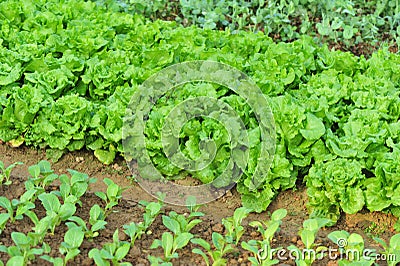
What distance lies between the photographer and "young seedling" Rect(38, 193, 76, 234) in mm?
4395

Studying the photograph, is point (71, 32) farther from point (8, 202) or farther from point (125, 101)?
point (8, 202)

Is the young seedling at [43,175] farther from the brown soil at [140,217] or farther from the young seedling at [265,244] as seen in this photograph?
the young seedling at [265,244]

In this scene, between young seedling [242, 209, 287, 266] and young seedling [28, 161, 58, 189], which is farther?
young seedling [28, 161, 58, 189]

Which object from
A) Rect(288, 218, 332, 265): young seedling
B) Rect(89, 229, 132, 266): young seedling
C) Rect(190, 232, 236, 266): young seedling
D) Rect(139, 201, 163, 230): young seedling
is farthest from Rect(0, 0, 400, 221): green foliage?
Rect(190, 232, 236, 266): young seedling

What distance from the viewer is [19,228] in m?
4.47

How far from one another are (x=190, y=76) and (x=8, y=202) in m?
1.82

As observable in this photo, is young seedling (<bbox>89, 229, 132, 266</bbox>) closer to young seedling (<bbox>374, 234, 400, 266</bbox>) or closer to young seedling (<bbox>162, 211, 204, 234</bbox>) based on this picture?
young seedling (<bbox>162, 211, 204, 234</bbox>)

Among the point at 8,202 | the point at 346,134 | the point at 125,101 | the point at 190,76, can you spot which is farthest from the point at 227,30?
the point at 8,202

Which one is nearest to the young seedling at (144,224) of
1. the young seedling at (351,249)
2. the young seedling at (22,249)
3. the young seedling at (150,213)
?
the young seedling at (150,213)

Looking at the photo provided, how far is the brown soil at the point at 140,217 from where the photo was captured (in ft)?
14.3

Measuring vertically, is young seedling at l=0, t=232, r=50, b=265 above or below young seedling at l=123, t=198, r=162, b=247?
above

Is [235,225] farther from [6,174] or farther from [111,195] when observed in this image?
[6,174]

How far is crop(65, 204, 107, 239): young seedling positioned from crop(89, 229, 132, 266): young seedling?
178mm
